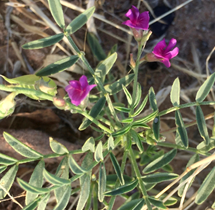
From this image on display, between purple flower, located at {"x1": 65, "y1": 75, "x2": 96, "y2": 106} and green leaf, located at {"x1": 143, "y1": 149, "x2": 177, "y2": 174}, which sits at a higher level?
purple flower, located at {"x1": 65, "y1": 75, "x2": 96, "y2": 106}

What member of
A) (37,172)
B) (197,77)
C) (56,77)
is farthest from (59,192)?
(197,77)

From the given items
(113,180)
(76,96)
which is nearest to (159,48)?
(76,96)

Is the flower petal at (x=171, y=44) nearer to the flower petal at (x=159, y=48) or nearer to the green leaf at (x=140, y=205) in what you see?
the flower petal at (x=159, y=48)

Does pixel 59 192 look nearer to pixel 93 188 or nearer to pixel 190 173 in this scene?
pixel 93 188

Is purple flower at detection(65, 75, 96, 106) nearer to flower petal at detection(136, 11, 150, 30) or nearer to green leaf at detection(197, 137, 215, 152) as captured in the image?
flower petal at detection(136, 11, 150, 30)

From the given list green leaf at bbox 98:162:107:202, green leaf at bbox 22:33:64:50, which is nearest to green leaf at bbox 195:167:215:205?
green leaf at bbox 98:162:107:202

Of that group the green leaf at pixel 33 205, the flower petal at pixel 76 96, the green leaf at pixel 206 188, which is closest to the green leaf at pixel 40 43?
A: the flower petal at pixel 76 96
